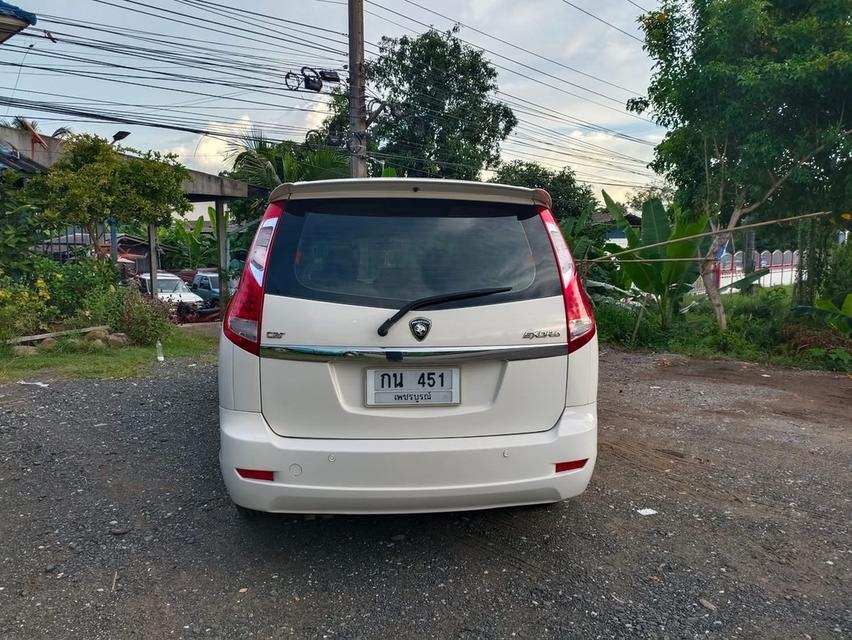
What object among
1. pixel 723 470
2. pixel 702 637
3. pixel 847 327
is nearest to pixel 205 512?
pixel 702 637

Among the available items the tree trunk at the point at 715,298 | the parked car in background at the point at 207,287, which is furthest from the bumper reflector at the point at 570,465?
the parked car in background at the point at 207,287

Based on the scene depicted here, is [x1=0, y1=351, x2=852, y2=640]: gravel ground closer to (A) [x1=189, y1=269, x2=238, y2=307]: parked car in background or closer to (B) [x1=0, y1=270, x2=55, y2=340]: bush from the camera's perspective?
(B) [x1=0, y1=270, x2=55, y2=340]: bush

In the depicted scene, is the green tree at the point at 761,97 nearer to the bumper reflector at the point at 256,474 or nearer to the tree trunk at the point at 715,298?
the tree trunk at the point at 715,298

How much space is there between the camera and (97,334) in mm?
9031

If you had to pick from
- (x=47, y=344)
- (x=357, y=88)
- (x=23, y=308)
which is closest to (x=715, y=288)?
(x=357, y=88)

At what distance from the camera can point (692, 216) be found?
11266 mm

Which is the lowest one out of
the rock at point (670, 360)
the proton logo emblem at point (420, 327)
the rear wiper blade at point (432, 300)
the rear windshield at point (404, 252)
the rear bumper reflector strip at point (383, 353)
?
the rock at point (670, 360)

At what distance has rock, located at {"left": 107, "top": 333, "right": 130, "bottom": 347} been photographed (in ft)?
29.6

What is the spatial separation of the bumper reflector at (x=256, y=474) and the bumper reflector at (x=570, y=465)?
1.24 meters

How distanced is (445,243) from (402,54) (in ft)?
84.9

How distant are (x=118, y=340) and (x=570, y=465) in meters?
8.04

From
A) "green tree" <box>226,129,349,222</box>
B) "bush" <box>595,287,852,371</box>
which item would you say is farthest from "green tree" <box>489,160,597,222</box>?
"bush" <box>595,287,852,371</box>

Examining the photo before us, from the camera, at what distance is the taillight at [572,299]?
2840 millimetres

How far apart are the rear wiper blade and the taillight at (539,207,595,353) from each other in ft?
0.95
